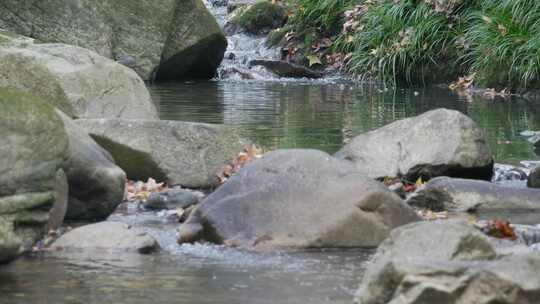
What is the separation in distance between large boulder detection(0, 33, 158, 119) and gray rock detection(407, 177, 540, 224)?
290cm

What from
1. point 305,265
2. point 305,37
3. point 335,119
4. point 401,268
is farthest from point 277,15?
point 401,268

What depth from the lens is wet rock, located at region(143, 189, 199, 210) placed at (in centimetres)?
839

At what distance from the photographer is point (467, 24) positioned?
2005 cm

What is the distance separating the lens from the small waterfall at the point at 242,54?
69.8 ft

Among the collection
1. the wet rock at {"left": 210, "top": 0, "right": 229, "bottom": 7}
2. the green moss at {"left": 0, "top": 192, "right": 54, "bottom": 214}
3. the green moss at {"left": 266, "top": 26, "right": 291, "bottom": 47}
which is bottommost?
the green moss at {"left": 266, "top": 26, "right": 291, "bottom": 47}

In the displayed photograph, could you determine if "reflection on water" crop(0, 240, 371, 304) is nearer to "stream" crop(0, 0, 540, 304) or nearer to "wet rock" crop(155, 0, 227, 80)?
"stream" crop(0, 0, 540, 304)

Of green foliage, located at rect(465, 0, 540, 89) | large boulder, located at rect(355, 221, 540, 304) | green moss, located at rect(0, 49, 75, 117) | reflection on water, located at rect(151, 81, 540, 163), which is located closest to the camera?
large boulder, located at rect(355, 221, 540, 304)

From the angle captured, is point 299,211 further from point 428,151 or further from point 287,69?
point 287,69

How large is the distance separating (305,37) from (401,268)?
18115 mm

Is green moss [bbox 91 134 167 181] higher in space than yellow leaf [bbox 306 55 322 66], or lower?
higher

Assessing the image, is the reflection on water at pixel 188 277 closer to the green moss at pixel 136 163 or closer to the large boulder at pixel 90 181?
the large boulder at pixel 90 181

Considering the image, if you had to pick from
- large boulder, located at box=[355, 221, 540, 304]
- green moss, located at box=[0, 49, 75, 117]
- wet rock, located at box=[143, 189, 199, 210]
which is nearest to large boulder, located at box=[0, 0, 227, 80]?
green moss, located at box=[0, 49, 75, 117]

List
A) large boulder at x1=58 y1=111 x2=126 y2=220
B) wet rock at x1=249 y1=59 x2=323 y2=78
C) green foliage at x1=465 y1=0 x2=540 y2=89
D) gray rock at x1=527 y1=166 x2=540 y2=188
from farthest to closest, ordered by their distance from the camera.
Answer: wet rock at x1=249 y1=59 x2=323 y2=78, green foliage at x1=465 y1=0 x2=540 y2=89, gray rock at x1=527 y1=166 x2=540 y2=188, large boulder at x1=58 y1=111 x2=126 y2=220

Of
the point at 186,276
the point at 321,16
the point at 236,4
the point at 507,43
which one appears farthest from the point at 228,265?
the point at 236,4
